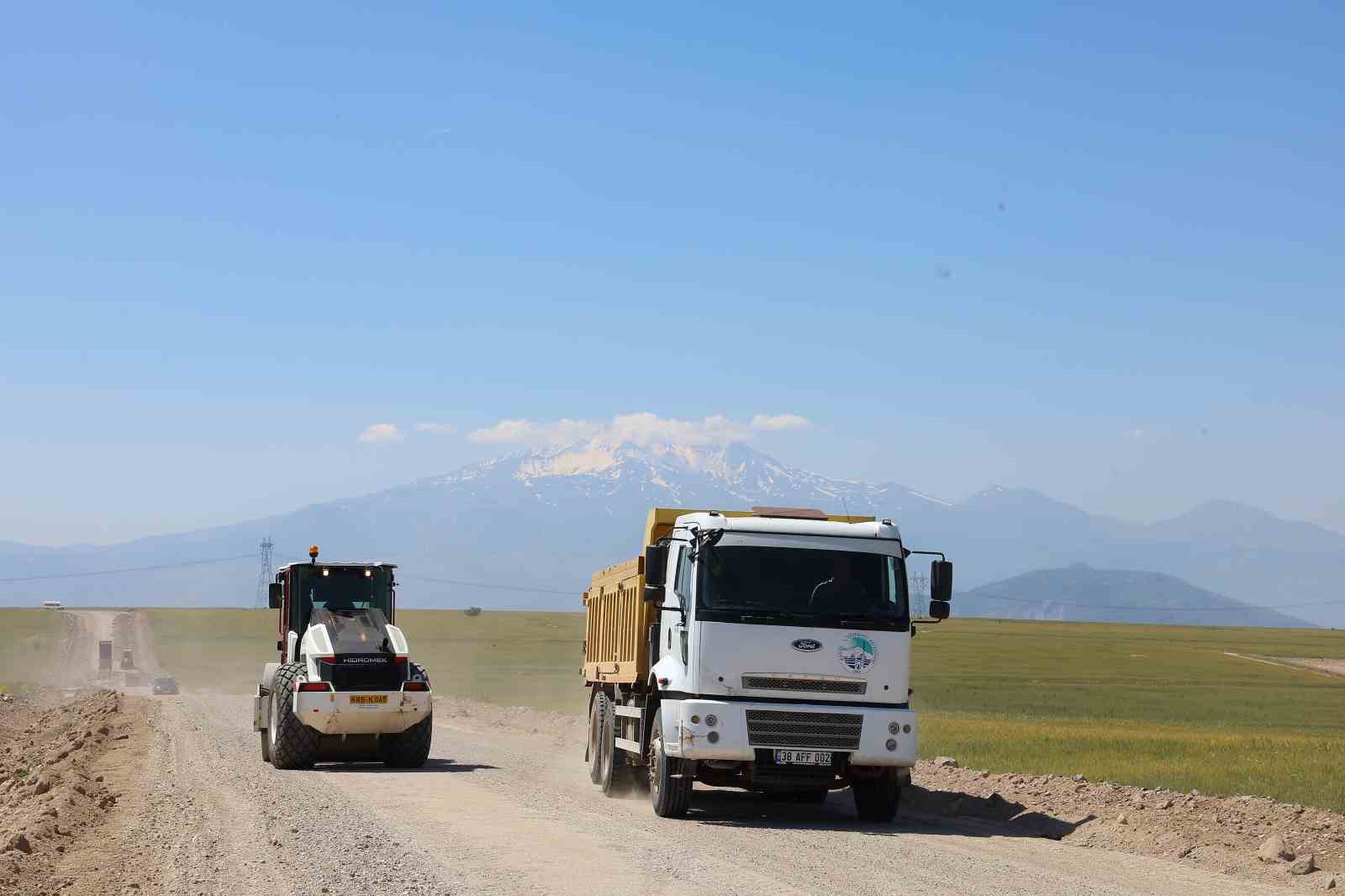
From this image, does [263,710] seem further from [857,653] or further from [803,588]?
[857,653]

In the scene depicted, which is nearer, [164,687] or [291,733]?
[291,733]

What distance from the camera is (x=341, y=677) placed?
25.8m

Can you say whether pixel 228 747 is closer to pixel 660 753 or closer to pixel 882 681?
pixel 660 753

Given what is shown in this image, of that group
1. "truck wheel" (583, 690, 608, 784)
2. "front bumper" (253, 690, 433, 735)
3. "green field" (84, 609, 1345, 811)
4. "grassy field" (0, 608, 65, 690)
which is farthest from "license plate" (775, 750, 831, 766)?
"grassy field" (0, 608, 65, 690)

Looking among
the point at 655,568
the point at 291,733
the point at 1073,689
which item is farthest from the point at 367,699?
the point at 1073,689

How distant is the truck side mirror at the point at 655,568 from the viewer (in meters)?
19.6

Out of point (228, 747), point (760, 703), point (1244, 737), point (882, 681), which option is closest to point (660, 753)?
point (760, 703)

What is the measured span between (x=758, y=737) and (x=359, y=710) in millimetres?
9474

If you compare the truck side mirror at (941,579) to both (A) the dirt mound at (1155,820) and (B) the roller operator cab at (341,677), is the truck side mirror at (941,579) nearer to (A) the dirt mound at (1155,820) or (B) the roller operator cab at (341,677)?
(A) the dirt mound at (1155,820)

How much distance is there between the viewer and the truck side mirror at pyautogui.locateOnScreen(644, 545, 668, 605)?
19.6m

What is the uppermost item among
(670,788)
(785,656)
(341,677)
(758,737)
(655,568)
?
(655,568)

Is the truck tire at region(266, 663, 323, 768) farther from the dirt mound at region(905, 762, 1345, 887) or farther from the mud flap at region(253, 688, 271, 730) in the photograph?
the dirt mound at region(905, 762, 1345, 887)

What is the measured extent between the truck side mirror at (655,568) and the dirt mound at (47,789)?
7.46 metres

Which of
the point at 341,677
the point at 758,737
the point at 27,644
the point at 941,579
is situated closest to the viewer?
the point at 941,579
